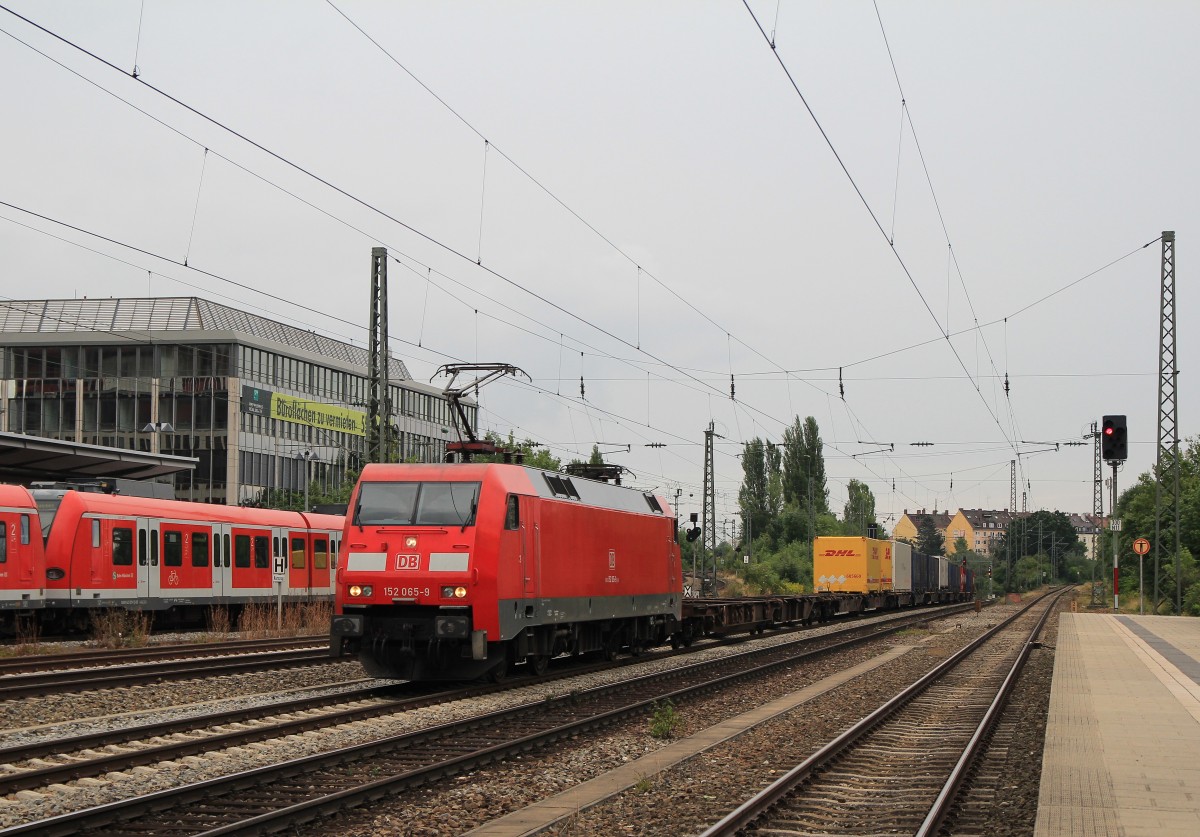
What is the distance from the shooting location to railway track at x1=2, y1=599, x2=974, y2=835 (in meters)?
8.71

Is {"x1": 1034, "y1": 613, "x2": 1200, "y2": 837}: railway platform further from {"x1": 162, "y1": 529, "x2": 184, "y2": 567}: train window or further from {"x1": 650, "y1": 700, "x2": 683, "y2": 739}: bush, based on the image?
{"x1": 162, "y1": 529, "x2": 184, "y2": 567}: train window

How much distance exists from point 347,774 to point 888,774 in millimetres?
4826

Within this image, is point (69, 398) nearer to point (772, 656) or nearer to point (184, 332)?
point (184, 332)

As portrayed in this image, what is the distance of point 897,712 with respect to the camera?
16.3 m

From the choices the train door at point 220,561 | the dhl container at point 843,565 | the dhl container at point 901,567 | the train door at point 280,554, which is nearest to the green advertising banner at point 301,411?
the dhl container at point 901,567

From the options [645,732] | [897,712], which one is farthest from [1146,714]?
[645,732]

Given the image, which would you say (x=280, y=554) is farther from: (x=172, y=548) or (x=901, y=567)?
(x=901, y=567)

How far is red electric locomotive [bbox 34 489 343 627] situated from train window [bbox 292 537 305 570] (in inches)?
1.1

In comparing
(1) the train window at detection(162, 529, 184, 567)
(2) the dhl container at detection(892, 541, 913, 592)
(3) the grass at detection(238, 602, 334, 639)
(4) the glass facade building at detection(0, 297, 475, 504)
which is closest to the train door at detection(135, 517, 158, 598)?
(1) the train window at detection(162, 529, 184, 567)

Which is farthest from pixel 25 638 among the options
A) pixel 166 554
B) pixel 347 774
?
pixel 347 774

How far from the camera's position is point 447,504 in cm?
1727

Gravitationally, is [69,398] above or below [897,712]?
above

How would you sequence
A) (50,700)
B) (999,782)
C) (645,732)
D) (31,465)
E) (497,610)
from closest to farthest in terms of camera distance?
1. (999,782)
2. (645,732)
3. (50,700)
4. (497,610)
5. (31,465)

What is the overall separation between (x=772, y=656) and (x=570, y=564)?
24.9ft
